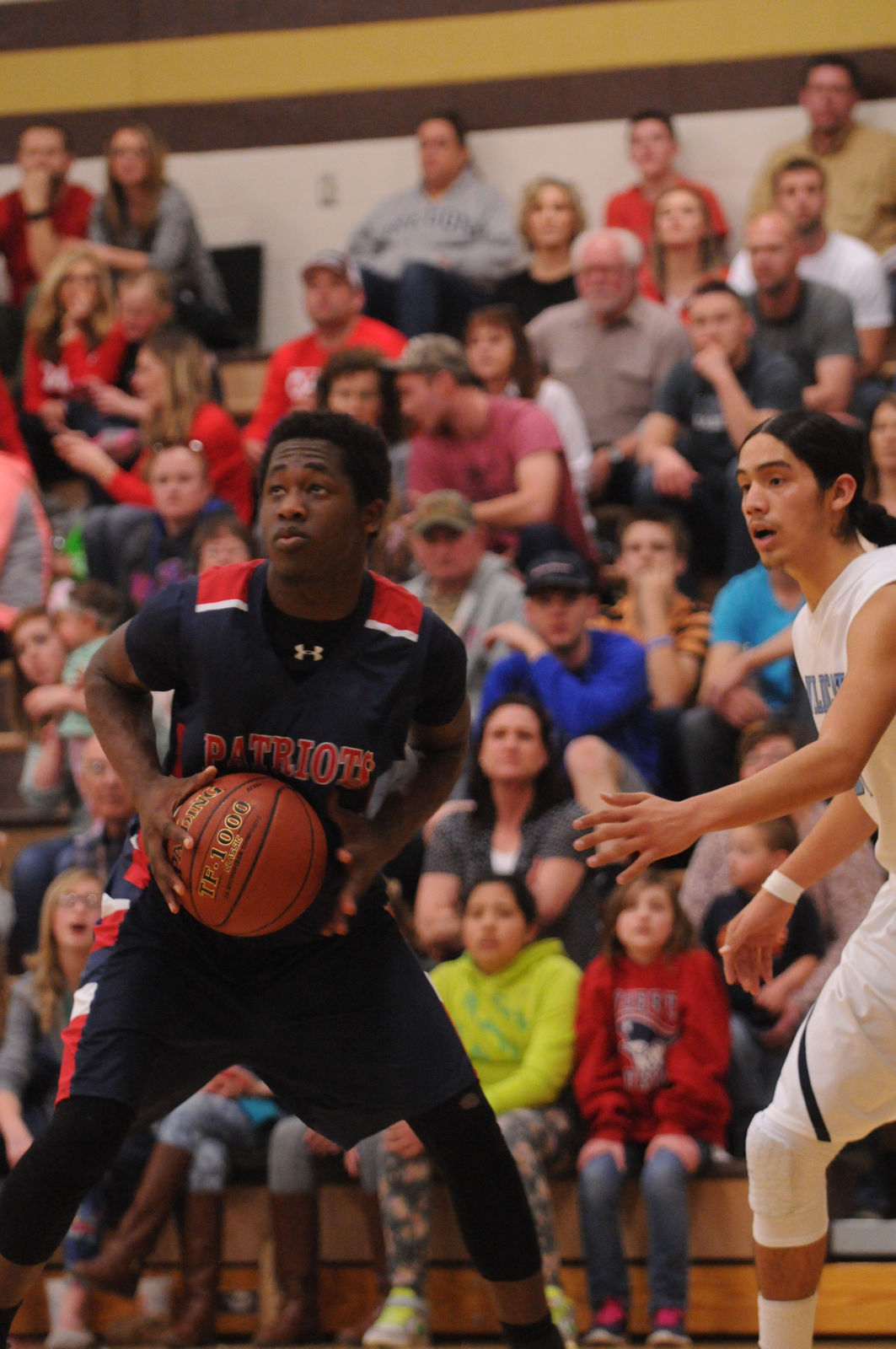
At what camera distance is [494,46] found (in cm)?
1054

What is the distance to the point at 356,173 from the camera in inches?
425

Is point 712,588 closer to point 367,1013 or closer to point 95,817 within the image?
point 95,817

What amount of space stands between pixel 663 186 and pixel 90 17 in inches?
161

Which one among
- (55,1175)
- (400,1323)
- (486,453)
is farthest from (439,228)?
(55,1175)

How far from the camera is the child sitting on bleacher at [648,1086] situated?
15.6 feet

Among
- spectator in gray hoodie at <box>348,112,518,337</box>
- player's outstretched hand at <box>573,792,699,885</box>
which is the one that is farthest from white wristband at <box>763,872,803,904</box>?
spectator in gray hoodie at <box>348,112,518,337</box>

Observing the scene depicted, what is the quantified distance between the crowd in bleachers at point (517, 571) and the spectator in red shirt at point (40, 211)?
0.07 ft

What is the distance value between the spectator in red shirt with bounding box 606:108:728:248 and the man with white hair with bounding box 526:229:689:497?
140 cm

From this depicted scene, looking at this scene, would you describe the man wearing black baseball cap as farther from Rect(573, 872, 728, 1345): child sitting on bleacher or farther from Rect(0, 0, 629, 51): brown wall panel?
Rect(0, 0, 629, 51): brown wall panel

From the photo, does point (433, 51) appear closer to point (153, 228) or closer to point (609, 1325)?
point (153, 228)

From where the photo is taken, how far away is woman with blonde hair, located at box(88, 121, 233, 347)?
9391 mm

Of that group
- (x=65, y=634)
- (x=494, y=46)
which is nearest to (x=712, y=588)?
(x=65, y=634)

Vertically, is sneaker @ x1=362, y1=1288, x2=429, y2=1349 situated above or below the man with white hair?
below

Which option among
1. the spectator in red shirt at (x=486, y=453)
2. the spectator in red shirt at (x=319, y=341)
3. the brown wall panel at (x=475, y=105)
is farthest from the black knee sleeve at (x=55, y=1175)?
the brown wall panel at (x=475, y=105)
